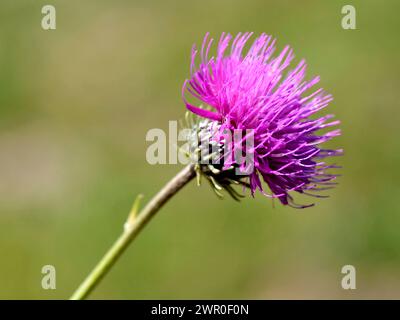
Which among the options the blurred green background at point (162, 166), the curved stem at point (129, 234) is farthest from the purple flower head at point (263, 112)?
the blurred green background at point (162, 166)

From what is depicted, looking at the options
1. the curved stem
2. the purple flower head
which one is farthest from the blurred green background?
the purple flower head

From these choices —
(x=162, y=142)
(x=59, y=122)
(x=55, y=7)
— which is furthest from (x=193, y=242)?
(x=55, y=7)

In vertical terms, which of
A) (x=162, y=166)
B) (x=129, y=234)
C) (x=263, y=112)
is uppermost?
(x=162, y=166)

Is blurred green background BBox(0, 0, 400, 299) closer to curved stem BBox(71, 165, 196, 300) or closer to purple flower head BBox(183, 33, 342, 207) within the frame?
curved stem BBox(71, 165, 196, 300)

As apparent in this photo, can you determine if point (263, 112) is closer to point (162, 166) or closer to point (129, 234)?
point (129, 234)

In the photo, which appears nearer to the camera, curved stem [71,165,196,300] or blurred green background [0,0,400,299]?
curved stem [71,165,196,300]

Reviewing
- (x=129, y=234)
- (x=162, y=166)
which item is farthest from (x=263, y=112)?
(x=162, y=166)

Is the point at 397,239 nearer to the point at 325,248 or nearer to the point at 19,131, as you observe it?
the point at 325,248
